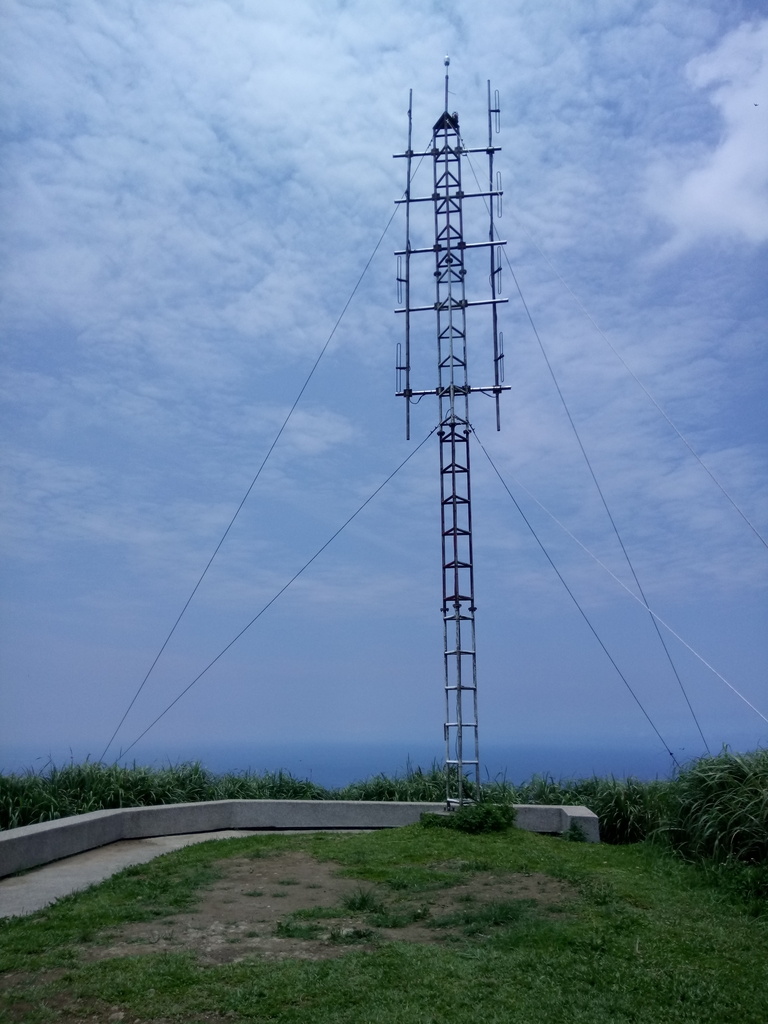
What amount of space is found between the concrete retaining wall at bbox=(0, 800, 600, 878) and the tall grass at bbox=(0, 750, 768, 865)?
81 centimetres

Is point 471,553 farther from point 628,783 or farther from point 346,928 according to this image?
point 346,928

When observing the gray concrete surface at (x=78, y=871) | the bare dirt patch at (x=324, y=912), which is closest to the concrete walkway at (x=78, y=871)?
the gray concrete surface at (x=78, y=871)

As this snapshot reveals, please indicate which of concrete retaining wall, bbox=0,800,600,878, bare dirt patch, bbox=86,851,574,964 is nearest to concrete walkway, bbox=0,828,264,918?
concrete retaining wall, bbox=0,800,600,878

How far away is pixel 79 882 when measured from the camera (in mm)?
8297

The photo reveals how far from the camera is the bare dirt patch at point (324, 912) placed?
5.95 meters

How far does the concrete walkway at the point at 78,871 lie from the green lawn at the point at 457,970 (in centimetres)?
47

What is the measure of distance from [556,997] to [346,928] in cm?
178

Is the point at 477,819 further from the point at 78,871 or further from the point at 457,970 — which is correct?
the point at 457,970

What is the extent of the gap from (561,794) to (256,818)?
423cm

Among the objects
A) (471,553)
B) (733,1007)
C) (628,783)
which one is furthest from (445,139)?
(733,1007)

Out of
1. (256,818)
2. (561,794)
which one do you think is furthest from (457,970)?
(561,794)

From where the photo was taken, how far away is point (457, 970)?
17.5ft

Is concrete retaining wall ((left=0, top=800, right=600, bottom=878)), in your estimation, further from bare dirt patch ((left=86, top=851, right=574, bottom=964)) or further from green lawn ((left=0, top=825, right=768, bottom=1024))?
green lawn ((left=0, top=825, right=768, bottom=1024))

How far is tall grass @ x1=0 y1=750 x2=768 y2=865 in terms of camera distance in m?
8.44
